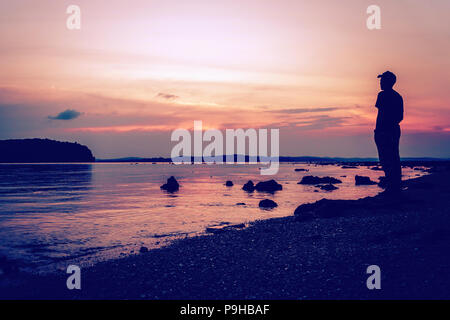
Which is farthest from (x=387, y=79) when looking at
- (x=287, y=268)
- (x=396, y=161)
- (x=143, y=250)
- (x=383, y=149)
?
(x=143, y=250)

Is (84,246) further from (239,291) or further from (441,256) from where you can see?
(441,256)

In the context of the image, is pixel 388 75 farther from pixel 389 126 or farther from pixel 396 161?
pixel 396 161

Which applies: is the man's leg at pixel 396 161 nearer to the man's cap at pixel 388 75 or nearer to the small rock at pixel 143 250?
the man's cap at pixel 388 75

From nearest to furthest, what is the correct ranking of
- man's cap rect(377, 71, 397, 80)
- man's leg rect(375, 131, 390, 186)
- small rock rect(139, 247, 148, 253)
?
small rock rect(139, 247, 148, 253)
man's cap rect(377, 71, 397, 80)
man's leg rect(375, 131, 390, 186)

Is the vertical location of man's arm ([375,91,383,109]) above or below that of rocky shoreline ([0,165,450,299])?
above

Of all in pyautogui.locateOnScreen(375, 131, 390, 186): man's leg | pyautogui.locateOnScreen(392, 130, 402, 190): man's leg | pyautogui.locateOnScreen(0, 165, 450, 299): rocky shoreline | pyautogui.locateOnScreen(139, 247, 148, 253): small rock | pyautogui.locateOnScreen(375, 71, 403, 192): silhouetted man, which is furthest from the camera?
pyautogui.locateOnScreen(375, 131, 390, 186): man's leg

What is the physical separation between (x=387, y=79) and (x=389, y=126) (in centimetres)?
354

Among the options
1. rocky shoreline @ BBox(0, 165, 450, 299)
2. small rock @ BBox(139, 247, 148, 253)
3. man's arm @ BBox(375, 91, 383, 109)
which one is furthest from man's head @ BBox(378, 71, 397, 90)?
small rock @ BBox(139, 247, 148, 253)

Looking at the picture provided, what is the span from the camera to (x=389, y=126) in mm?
25875

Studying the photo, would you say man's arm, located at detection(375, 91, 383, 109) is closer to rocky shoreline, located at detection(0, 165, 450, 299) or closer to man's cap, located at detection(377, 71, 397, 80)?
man's cap, located at detection(377, 71, 397, 80)

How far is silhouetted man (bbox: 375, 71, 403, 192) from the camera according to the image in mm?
25500

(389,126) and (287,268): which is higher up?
(389,126)

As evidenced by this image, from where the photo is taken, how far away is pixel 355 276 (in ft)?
38.4

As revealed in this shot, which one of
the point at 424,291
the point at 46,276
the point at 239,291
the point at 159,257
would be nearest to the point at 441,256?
the point at 424,291
